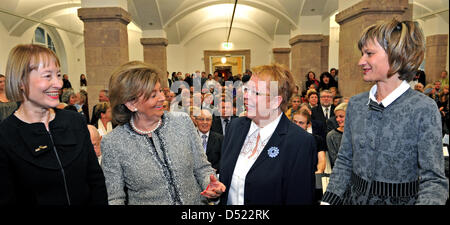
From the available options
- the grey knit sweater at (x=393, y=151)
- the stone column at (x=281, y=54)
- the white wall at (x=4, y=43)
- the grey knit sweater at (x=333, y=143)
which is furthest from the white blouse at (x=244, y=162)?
the stone column at (x=281, y=54)

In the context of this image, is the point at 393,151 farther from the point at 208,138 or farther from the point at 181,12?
the point at 181,12

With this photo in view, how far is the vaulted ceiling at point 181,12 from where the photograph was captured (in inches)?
440

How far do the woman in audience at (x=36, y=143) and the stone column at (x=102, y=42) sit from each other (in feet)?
19.6

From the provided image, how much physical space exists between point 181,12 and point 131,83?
1174 cm

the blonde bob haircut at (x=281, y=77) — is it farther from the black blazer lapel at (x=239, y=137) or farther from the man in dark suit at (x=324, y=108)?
the man in dark suit at (x=324, y=108)

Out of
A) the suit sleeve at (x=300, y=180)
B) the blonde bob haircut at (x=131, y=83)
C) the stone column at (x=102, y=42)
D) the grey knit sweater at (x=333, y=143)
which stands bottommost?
the grey knit sweater at (x=333, y=143)

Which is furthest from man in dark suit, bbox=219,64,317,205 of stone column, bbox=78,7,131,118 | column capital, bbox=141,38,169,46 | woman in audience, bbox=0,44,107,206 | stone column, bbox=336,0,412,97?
column capital, bbox=141,38,169,46

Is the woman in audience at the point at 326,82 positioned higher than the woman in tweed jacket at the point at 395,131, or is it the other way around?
the woman in audience at the point at 326,82

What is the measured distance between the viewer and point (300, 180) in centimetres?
171

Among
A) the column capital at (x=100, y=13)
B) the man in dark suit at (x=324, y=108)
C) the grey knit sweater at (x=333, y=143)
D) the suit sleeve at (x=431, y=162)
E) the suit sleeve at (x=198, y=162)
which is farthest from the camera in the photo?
the column capital at (x=100, y=13)

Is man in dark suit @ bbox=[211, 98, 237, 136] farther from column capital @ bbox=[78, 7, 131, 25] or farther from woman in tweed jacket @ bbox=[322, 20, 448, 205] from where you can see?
column capital @ bbox=[78, 7, 131, 25]

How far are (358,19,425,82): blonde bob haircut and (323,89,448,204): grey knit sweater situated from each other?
131 mm

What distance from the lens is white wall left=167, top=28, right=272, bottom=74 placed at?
22094 mm
